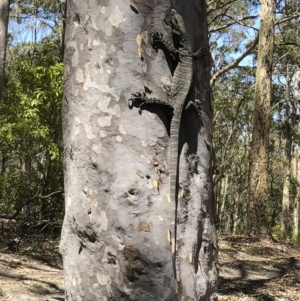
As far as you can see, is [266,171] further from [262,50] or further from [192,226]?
[192,226]

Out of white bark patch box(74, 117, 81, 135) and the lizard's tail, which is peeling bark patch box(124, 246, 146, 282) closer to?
the lizard's tail

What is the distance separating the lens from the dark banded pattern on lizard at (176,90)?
2086mm

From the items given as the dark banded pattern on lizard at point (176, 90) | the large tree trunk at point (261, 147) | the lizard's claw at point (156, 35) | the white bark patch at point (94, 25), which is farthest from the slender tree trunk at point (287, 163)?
the white bark patch at point (94, 25)

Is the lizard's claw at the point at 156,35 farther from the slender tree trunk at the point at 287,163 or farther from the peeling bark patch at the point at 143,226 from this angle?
the slender tree trunk at the point at 287,163

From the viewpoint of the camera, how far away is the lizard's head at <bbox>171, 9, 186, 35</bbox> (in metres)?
2.21

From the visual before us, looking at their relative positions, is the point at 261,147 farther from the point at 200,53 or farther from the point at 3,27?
the point at 200,53

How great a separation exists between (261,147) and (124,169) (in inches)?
344

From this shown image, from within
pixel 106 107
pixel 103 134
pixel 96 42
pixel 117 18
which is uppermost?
pixel 117 18

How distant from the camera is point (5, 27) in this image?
9898mm

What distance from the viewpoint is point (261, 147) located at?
34.2 feet

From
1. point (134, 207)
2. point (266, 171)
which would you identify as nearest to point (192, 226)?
point (134, 207)

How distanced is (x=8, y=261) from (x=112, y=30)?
5.05 m

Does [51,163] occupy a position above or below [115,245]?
above

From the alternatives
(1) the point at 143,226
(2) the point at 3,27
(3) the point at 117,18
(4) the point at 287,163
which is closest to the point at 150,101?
(3) the point at 117,18
